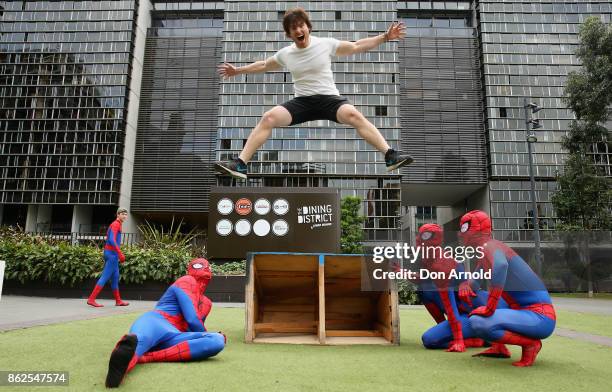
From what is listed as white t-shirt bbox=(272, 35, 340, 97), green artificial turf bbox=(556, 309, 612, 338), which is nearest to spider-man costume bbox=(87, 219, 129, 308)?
white t-shirt bbox=(272, 35, 340, 97)

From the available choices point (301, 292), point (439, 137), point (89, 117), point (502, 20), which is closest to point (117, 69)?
point (89, 117)

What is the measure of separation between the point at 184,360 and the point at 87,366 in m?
0.77

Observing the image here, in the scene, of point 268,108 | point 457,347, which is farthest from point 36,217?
point 457,347

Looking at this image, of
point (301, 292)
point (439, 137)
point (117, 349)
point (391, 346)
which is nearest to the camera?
point (117, 349)

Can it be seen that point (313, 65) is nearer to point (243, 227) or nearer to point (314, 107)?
point (314, 107)

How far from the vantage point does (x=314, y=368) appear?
3.65 m

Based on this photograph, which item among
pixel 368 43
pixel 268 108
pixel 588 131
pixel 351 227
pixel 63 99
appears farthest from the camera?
pixel 63 99

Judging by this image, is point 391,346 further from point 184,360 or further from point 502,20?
point 502,20

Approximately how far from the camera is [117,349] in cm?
295

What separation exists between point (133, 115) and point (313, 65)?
142 ft

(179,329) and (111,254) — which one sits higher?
(111,254)

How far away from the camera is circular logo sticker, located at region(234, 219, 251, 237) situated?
12.6 meters

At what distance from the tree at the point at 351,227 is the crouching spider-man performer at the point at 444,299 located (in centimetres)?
2854

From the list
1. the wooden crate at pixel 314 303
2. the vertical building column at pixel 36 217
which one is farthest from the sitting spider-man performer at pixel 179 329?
the vertical building column at pixel 36 217
